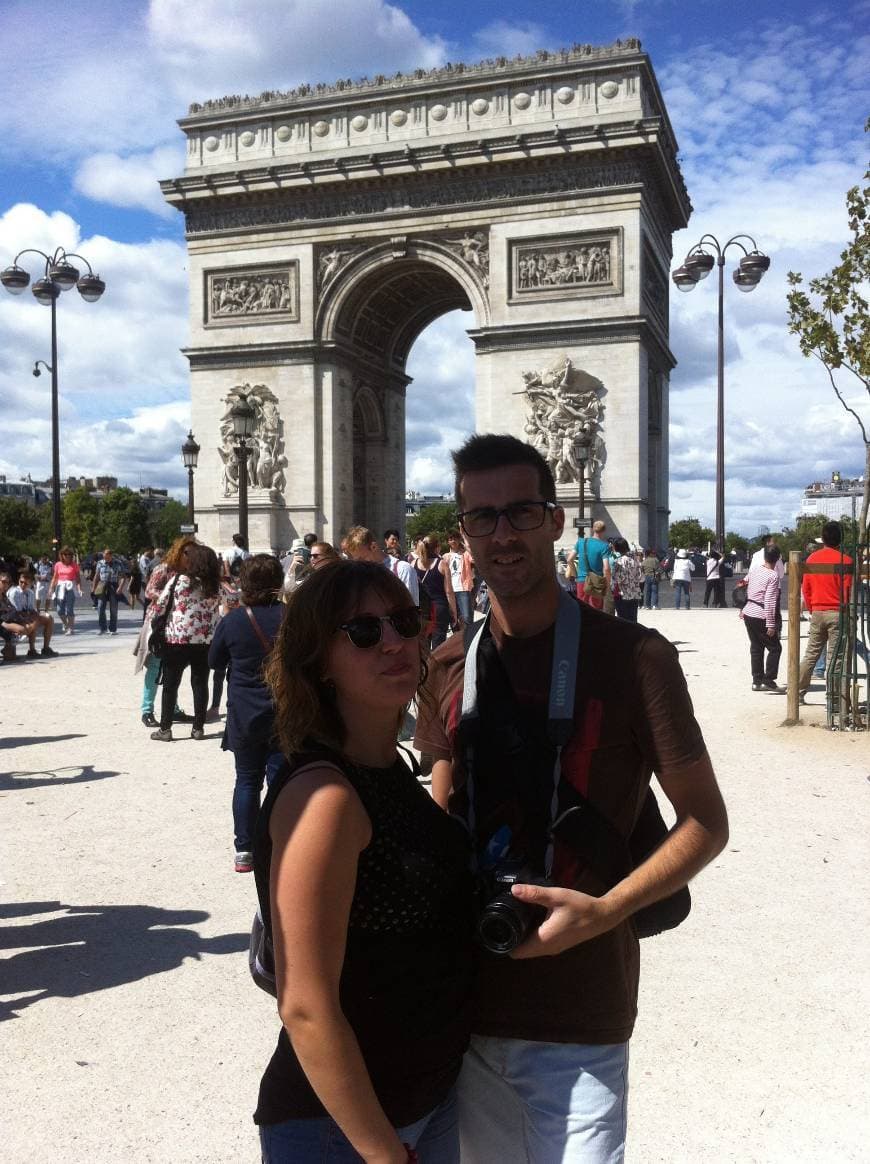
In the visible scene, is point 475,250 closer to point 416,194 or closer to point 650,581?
point 416,194

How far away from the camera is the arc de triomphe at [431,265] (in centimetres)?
2698

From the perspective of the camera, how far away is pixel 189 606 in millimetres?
8594

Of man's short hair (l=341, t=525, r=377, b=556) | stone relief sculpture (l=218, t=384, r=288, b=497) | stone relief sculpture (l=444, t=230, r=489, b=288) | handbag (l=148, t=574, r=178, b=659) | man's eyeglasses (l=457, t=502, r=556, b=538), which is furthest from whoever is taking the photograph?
stone relief sculpture (l=218, t=384, r=288, b=497)

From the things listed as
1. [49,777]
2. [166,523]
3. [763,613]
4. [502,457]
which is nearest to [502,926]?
[502,457]

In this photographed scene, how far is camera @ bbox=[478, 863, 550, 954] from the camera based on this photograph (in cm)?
166

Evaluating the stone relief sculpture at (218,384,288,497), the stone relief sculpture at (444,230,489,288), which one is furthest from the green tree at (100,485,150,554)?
the stone relief sculpture at (444,230,489,288)

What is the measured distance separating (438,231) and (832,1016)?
1083 inches

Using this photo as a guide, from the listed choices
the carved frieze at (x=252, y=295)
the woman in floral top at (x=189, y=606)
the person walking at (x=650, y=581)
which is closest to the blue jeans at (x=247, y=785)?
the woman in floral top at (x=189, y=606)

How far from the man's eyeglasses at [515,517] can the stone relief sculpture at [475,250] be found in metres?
27.7

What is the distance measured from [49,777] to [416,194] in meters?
24.4

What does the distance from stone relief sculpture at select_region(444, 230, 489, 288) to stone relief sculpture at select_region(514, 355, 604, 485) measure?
348 cm

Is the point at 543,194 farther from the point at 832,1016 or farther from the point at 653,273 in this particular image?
the point at 832,1016

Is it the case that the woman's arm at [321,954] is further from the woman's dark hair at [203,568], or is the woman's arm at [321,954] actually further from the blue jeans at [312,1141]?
the woman's dark hair at [203,568]

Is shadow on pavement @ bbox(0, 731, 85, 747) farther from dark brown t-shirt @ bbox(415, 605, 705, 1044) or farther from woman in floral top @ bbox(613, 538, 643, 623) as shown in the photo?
dark brown t-shirt @ bbox(415, 605, 705, 1044)
